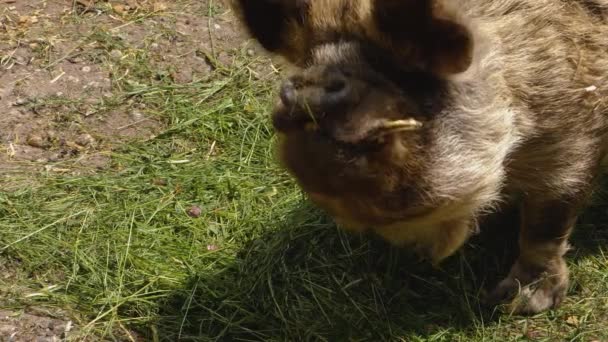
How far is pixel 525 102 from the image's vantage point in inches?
166

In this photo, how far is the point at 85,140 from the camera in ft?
20.5

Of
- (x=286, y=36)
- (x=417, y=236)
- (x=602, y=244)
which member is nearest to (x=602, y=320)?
(x=602, y=244)

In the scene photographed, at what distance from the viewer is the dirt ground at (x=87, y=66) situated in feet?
20.3

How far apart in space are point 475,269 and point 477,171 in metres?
1.59

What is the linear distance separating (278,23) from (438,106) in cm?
78

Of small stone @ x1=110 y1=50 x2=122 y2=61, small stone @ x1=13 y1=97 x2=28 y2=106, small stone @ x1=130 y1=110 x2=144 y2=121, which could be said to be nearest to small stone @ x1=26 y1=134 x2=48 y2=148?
small stone @ x1=13 y1=97 x2=28 y2=106

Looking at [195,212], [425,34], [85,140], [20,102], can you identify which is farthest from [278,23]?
[20,102]

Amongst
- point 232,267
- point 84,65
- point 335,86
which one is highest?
point 335,86

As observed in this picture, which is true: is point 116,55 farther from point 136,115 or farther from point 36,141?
point 36,141

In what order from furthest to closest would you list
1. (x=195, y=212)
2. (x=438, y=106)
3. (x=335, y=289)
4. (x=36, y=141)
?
(x=36, y=141) → (x=195, y=212) → (x=335, y=289) → (x=438, y=106)

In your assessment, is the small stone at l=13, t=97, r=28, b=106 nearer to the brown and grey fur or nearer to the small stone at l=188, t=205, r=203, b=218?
the small stone at l=188, t=205, r=203, b=218

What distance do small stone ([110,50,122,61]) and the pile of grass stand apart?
1.02 meters

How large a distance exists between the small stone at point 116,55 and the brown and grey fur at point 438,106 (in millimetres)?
3056

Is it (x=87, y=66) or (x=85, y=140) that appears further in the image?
(x=87, y=66)
